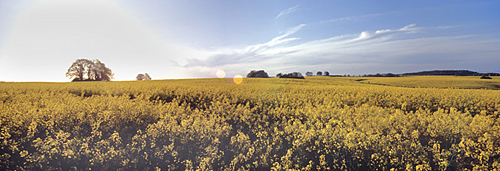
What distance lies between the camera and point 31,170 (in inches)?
166

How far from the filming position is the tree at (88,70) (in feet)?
163

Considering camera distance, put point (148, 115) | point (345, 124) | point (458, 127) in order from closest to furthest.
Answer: point (458, 127), point (345, 124), point (148, 115)

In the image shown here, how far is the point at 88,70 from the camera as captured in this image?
5119 centimetres

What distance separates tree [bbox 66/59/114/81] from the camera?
49750 mm

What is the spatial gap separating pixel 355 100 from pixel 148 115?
8648 millimetres

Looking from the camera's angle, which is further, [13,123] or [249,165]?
[13,123]

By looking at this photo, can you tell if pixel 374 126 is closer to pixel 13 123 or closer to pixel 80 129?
pixel 80 129

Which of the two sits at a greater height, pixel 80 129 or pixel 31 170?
pixel 80 129

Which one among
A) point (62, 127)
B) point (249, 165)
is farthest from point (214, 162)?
Result: point (62, 127)

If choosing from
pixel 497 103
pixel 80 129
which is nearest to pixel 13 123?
pixel 80 129

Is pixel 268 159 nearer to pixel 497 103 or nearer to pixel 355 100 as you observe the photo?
pixel 355 100

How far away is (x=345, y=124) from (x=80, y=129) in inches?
271

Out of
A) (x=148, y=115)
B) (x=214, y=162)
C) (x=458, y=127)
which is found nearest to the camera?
(x=214, y=162)

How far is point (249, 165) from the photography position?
12.6ft
